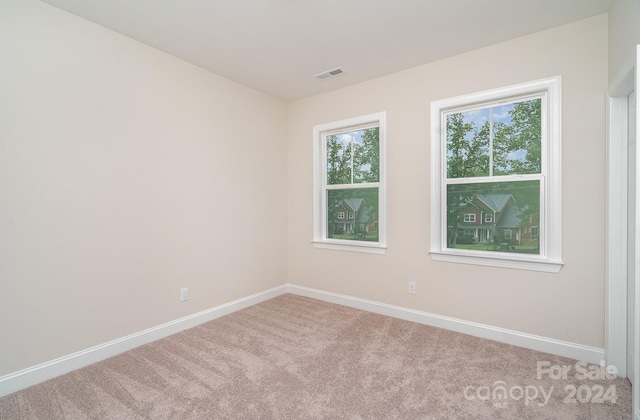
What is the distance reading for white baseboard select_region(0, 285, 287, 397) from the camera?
6.68 ft

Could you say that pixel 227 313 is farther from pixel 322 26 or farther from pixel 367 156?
pixel 322 26

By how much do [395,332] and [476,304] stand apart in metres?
0.83

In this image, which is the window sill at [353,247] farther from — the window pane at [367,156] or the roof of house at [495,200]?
the roof of house at [495,200]

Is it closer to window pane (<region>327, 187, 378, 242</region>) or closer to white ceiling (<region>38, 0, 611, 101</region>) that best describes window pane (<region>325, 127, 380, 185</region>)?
window pane (<region>327, 187, 378, 242</region>)

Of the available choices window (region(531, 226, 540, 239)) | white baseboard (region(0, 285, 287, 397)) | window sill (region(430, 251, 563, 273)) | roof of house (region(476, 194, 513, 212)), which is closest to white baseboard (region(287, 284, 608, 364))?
window sill (region(430, 251, 563, 273))

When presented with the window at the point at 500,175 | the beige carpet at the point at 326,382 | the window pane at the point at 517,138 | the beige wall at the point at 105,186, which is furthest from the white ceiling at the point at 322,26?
the beige carpet at the point at 326,382

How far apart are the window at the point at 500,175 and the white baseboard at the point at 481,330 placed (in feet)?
2.01

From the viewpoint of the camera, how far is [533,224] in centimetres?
265

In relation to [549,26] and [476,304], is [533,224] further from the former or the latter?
[549,26]

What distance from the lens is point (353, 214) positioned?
151 inches

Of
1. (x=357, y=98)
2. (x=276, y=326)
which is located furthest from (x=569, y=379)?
(x=357, y=98)

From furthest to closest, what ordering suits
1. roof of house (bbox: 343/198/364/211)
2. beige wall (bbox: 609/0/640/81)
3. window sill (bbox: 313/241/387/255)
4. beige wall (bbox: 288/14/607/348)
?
roof of house (bbox: 343/198/364/211), window sill (bbox: 313/241/387/255), beige wall (bbox: 288/14/607/348), beige wall (bbox: 609/0/640/81)

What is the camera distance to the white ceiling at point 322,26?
2209mm

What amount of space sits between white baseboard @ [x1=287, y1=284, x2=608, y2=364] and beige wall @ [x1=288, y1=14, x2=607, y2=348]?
54 mm
